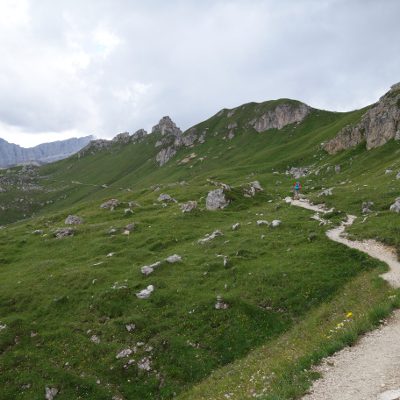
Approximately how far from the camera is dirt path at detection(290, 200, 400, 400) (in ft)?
45.7

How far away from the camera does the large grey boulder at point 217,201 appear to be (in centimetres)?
6450

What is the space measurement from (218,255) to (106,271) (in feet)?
40.4

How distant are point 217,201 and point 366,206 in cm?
2499

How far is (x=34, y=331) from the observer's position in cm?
3244

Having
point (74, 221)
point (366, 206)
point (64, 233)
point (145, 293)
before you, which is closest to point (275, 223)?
point (366, 206)

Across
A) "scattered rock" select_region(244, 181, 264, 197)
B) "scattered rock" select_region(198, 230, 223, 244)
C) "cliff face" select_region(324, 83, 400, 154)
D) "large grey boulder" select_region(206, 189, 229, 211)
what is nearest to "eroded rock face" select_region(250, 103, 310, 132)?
"cliff face" select_region(324, 83, 400, 154)

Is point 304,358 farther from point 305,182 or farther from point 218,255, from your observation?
point 305,182

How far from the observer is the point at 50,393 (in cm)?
2594

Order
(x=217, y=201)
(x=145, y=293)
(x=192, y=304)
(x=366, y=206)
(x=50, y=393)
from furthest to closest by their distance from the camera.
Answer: (x=217, y=201)
(x=366, y=206)
(x=145, y=293)
(x=192, y=304)
(x=50, y=393)

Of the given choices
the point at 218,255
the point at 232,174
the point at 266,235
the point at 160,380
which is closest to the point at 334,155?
the point at 232,174

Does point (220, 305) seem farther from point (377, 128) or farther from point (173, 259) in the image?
point (377, 128)

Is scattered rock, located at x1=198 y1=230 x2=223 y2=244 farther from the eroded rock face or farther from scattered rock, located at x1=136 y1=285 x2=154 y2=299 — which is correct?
the eroded rock face

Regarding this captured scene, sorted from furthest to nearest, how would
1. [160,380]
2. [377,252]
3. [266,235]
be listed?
1. [266,235]
2. [377,252]
3. [160,380]

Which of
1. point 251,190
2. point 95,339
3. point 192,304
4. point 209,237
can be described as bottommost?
point 95,339
